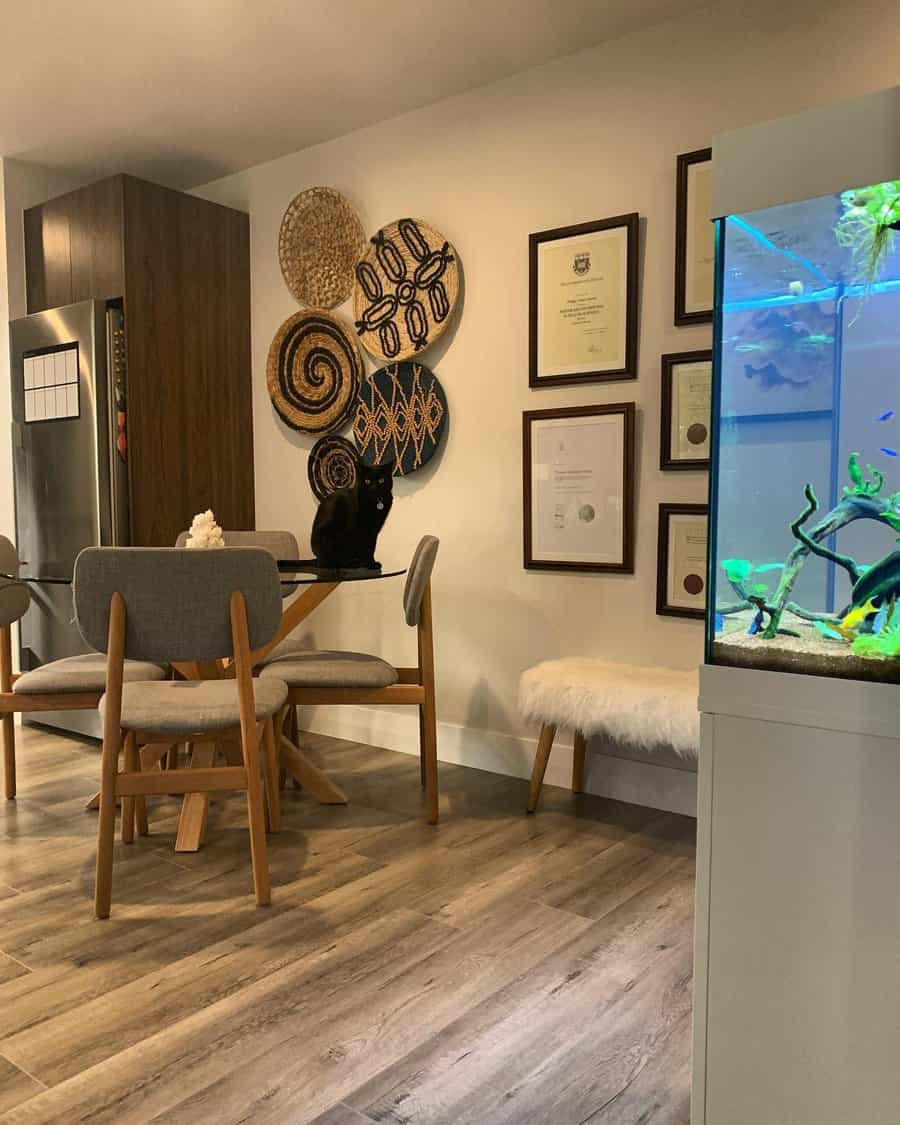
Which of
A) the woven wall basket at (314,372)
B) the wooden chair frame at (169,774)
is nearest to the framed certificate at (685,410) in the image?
the woven wall basket at (314,372)

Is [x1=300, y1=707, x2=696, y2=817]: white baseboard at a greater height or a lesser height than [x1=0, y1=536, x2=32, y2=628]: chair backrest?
lesser

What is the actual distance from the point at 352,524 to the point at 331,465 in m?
0.92

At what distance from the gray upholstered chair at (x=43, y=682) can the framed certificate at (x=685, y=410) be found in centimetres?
175

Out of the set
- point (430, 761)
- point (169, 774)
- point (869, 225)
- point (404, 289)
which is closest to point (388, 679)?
point (430, 761)

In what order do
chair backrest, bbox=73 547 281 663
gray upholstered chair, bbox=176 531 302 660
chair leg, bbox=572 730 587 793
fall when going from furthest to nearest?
gray upholstered chair, bbox=176 531 302 660 < chair leg, bbox=572 730 587 793 < chair backrest, bbox=73 547 281 663

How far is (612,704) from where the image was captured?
265cm

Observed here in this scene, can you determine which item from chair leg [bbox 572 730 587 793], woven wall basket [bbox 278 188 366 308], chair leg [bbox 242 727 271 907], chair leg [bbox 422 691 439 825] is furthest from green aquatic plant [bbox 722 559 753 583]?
woven wall basket [bbox 278 188 366 308]

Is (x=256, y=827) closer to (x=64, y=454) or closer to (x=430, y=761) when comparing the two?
(x=430, y=761)

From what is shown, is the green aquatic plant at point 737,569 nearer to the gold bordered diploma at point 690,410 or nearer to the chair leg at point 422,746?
the gold bordered diploma at point 690,410

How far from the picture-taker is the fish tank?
1157 mm

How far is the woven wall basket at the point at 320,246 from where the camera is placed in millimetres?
3701

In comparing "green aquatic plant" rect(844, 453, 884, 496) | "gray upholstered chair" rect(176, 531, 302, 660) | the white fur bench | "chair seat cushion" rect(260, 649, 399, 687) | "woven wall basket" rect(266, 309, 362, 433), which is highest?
"woven wall basket" rect(266, 309, 362, 433)

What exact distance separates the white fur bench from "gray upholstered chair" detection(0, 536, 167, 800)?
1212mm

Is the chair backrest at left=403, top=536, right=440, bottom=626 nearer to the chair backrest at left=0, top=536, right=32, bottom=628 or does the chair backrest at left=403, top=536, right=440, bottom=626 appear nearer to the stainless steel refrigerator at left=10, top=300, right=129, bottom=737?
the chair backrest at left=0, top=536, right=32, bottom=628
